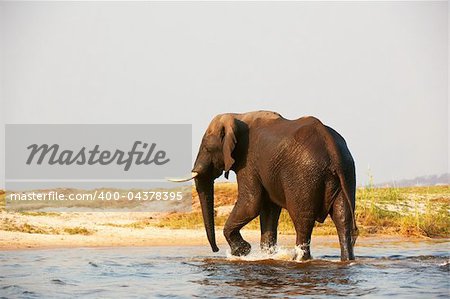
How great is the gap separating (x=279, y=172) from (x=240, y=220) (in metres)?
1.41

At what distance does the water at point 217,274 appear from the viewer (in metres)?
10.2

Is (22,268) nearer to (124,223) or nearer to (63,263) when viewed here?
(63,263)

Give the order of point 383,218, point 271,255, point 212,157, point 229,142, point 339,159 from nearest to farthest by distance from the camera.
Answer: point 339,159, point 229,142, point 271,255, point 212,157, point 383,218

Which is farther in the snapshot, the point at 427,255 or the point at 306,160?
the point at 427,255

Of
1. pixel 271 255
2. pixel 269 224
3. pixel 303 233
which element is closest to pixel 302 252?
pixel 303 233

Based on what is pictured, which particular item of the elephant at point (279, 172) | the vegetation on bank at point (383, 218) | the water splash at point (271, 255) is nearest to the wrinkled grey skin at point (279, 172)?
the elephant at point (279, 172)

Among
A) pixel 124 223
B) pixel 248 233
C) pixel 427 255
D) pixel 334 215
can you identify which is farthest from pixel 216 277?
pixel 124 223

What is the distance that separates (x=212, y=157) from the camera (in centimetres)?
1488

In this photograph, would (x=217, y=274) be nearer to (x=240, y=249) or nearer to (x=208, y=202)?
(x=240, y=249)

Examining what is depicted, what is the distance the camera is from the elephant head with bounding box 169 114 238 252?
14195mm

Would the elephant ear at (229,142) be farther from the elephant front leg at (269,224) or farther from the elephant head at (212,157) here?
the elephant front leg at (269,224)

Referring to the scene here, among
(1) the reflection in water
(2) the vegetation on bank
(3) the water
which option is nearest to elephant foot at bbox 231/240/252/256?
(3) the water

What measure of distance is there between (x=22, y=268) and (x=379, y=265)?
577 centimetres

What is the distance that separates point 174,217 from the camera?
78.8ft
